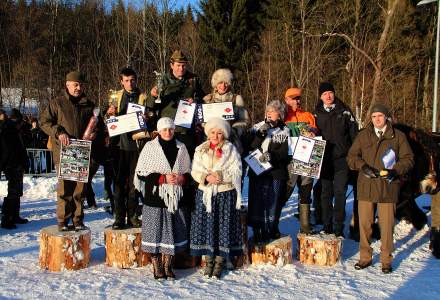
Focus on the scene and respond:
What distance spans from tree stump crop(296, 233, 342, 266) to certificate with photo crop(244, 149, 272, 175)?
1.07 meters

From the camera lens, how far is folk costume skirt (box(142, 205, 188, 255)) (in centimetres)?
521

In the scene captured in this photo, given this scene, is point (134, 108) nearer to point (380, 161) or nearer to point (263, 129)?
point (263, 129)

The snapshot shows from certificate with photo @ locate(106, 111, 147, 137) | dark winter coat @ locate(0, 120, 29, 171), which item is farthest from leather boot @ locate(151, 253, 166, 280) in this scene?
dark winter coat @ locate(0, 120, 29, 171)

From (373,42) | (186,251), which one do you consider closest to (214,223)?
(186,251)

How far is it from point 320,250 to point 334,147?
1.49m

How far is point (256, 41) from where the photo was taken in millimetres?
29281

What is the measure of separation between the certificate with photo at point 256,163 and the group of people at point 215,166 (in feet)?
0.26

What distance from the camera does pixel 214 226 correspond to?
532 cm

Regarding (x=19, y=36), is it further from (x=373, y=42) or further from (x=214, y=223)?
(x=214, y=223)

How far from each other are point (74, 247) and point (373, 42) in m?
22.4

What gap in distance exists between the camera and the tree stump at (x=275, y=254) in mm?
5684

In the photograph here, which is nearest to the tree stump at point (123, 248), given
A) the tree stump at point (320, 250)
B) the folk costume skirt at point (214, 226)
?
the folk costume skirt at point (214, 226)

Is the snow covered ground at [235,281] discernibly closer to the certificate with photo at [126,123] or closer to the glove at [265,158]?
the glove at [265,158]

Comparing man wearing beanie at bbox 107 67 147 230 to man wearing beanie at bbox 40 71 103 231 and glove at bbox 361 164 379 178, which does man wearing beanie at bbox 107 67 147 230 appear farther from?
glove at bbox 361 164 379 178
